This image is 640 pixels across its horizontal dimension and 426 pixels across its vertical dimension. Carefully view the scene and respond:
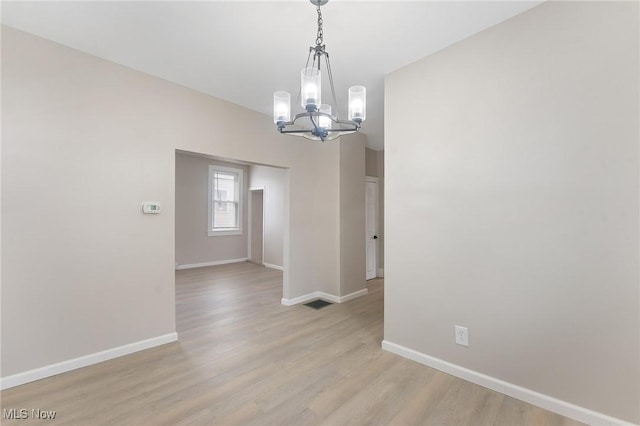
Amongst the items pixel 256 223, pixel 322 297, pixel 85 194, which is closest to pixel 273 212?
pixel 256 223

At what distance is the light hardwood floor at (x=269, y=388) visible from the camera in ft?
5.97

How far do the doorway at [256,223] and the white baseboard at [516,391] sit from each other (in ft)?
18.2

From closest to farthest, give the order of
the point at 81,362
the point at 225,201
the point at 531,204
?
the point at 531,204
the point at 81,362
the point at 225,201

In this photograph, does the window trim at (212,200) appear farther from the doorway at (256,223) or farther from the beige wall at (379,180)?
the beige wall at (379,180)

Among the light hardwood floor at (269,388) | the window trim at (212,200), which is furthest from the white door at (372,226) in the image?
the window trim at (212,200)

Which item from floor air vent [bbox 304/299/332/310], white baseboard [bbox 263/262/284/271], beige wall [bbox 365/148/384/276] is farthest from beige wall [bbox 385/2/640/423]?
white baseboard [bbox 263/262/284/271]

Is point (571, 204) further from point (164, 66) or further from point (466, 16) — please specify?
point (164, 66)

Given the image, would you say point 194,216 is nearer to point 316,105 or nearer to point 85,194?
point 85,194

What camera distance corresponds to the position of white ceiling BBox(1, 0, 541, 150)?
192 centimetres

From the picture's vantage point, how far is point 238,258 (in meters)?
7.70

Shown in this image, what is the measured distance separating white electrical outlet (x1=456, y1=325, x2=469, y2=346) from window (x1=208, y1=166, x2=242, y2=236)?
248 inches

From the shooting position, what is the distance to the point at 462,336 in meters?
2.28

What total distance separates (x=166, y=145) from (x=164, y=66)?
0.77 metres

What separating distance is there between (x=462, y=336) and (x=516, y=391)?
47 centimetres
